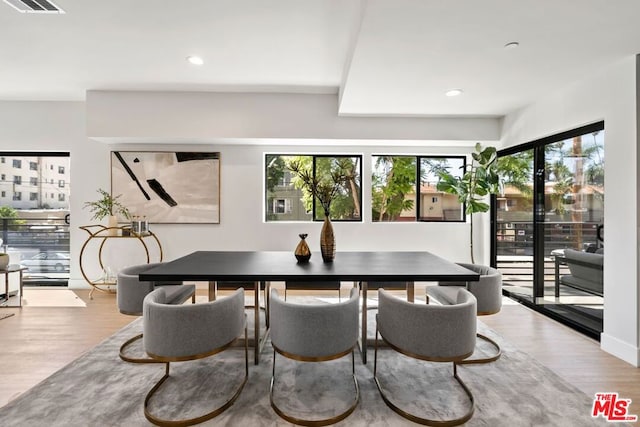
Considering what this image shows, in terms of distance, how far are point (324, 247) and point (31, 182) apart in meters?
4.93

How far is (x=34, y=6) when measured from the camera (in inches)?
90.7

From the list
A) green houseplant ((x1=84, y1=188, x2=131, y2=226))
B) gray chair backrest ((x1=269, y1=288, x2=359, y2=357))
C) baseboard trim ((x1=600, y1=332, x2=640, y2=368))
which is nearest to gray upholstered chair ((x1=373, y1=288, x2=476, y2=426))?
gray chair backrest ((x1=269, y1=288, x2=359, y2=357))

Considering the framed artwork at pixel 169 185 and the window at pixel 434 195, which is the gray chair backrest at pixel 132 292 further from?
the window at pixel 434 195

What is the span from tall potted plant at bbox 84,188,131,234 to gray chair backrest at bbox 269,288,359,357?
3.62 m

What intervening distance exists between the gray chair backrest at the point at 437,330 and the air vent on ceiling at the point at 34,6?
328 centimetres

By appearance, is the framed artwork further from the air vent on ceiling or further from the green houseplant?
the air vent on ceiling

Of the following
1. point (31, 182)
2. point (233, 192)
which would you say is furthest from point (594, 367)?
point (31, 182)

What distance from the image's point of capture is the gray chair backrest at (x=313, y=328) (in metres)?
1.68

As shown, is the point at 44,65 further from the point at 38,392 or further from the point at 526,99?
the point at 526,99

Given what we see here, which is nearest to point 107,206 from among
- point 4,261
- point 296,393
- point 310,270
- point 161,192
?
point 161,192

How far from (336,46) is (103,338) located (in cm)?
348

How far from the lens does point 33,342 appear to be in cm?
278

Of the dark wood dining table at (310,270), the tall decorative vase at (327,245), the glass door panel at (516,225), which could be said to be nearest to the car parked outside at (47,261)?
the dark wood dining table at (310,270)

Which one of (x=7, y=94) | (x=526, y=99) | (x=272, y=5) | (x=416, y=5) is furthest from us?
(x=7, y=94)
